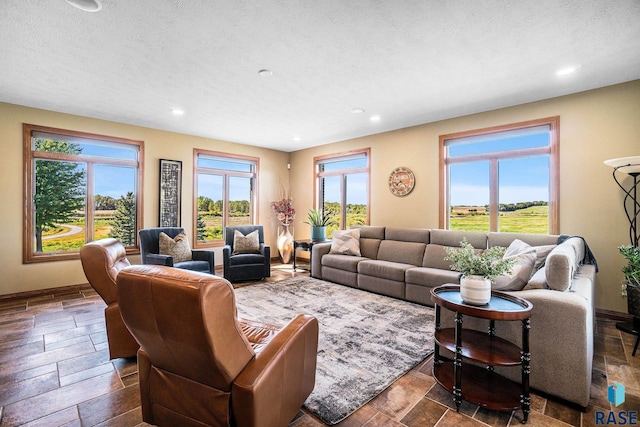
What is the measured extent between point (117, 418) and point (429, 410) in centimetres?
201

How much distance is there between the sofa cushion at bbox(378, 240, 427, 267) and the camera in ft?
15.3

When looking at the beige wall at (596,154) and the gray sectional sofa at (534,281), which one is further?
the beige wall at (596,154)

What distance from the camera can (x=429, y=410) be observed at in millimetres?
1944

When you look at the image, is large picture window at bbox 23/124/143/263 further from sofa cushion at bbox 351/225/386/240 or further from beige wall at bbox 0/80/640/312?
sofa cushion at bbox 351/225/386/240

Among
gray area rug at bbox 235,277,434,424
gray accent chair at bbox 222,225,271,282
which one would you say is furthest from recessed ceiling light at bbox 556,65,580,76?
gray accent chair at bbox 222,225,271,282

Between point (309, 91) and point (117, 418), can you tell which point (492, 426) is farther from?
point (309, 91)

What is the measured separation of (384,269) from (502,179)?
2228mm

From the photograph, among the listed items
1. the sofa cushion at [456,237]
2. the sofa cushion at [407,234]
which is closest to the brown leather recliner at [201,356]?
the sofa cushion at [456,237]

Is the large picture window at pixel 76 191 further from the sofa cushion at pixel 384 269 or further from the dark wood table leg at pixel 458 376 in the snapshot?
the dark wood table leg at pixel 458 376

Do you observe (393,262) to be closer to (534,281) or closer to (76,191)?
(534,281)

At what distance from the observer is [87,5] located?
2.12 m

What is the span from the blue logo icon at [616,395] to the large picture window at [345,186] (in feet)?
13.9

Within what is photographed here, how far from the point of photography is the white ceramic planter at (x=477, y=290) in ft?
6.68

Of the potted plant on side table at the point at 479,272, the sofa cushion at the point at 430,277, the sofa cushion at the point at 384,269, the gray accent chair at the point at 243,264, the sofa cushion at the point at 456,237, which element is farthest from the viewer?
the gray accent chair at the point at 243,264
